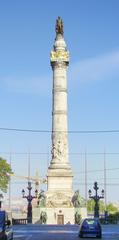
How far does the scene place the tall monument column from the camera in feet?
221

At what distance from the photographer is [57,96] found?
234 ft

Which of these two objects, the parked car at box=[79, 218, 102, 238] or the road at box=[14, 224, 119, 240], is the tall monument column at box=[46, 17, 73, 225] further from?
the parked car at box=[79, 218, 102, 238]

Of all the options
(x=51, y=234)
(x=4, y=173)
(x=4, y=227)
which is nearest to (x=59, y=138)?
(x=4, y=173)

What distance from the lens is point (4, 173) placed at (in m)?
87.6

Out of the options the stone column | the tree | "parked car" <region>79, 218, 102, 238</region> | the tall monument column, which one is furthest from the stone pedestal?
"parked car" <region>79, 218, 102, 238</region>

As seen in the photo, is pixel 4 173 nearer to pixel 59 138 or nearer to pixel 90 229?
pixel 59 138

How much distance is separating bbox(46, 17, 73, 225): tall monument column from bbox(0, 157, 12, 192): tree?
63.8 feet

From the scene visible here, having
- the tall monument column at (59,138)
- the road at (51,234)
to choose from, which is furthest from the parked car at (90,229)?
the tall monument column at (59,138)

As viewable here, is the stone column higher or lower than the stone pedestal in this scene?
higher

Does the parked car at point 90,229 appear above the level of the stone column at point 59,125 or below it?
below

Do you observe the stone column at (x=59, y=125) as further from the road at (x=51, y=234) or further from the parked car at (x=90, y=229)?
the parked car at (x=90, y=229)

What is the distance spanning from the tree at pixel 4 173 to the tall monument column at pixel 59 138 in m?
19.5

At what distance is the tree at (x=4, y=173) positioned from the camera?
87.2 m

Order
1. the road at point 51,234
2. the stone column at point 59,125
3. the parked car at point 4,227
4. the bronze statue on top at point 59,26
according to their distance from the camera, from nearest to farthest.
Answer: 1. the parked car at point 4,227
2. the road at point 51,234
3. the stone column at point 59,125
4. the bronze statue on top at point 59,26
